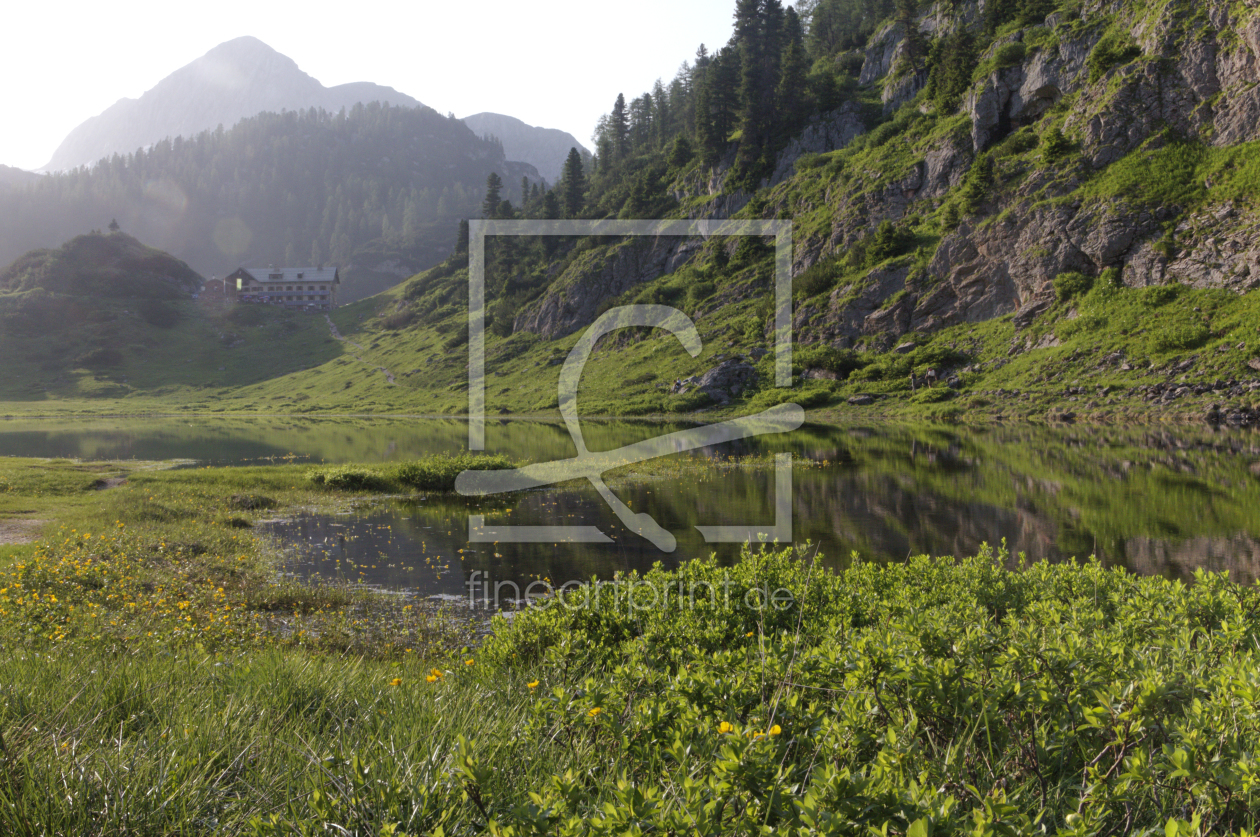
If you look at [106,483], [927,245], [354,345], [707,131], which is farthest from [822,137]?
[106,483]

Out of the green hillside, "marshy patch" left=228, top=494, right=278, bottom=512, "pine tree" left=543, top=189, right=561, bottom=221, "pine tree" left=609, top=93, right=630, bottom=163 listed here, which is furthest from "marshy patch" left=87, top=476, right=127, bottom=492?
"pine tree" left=609, top=93, right=630, bottom=163

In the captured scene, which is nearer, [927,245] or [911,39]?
[927,245]

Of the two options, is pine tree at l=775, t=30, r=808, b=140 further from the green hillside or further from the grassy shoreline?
the grassy shoreline

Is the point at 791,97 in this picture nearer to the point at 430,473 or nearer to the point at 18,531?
the point at 430,473

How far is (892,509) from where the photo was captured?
22812mm

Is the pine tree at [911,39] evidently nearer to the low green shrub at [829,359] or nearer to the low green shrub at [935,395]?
the low green shrub at [829,359]

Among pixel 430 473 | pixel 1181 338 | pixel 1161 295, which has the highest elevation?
pixel 1161 295

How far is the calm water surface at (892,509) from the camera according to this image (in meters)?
16.7

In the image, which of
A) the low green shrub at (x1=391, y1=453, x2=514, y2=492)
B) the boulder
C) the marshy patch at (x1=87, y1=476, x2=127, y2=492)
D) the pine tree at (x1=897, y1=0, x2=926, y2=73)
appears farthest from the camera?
the pine tree at (x1=897, y1=0, x2=926, y2=73)

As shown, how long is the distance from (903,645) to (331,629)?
1104cm

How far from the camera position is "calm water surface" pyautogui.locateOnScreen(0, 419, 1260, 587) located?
54.6 feet

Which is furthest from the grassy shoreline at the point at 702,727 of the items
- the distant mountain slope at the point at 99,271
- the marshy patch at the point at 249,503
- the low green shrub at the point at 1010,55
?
the distant mountain slope at the point at 99,271

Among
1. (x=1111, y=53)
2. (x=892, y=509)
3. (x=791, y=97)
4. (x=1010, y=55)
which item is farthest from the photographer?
(x=791, y=97)

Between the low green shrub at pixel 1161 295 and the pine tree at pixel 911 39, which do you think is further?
the pine tree at pixel 911 39
